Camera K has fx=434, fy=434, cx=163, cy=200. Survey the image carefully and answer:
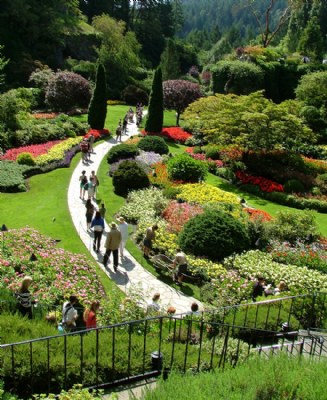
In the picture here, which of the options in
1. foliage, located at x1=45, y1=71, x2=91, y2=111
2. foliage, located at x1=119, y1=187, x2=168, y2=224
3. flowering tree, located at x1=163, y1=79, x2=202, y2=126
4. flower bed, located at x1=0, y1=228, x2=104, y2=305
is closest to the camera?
flower bed, located at x1=0, y1=228, x2=104, y2=305

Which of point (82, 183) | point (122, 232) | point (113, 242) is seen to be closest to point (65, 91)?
point (82, 183)

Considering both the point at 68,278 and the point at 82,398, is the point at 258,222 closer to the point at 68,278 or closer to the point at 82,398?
the point at 68,278

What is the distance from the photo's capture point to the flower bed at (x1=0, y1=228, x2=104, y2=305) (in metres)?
11.0

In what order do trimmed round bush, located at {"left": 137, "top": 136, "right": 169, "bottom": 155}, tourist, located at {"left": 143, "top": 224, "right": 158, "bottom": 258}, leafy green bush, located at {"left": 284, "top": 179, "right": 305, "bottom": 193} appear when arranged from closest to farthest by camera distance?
tourist, located at {"left": 143, "top": 224, "right": 158, "bottom": 258} < leafy green bush, located at {"left": 284, "top": 179, "right": 305, "bottom": 193} < trimmed round bush, located at {"left": 137, "top": 136, "right": 169, "bottom": 155}

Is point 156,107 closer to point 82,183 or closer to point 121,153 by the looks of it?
point 121,153

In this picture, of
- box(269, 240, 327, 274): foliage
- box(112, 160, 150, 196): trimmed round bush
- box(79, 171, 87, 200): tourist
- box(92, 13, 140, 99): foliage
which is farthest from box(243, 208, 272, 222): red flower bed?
box(92, 13, 140, 99): foliage

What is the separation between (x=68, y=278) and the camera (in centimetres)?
1191

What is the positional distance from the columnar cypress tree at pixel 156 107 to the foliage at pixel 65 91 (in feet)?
27.0

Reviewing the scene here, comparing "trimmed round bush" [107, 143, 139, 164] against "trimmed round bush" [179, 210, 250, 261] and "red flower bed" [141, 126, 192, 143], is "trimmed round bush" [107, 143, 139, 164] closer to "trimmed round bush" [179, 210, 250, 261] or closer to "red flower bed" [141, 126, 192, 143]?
"red flower bed" [141, 126, 192, 143]

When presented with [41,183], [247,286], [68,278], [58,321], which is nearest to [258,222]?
[247,286]

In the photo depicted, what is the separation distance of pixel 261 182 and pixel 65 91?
2079 centimetres

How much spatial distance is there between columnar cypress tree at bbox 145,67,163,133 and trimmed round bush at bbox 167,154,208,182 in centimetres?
1068

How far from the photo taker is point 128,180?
20547 millimetres

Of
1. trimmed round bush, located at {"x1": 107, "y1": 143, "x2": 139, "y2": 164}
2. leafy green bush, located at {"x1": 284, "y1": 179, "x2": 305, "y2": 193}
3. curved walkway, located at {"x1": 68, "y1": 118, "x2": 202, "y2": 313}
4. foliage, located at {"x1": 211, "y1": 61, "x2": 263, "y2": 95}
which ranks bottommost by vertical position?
curved walkway, located at {"x1": 68, "y1": 118, "x2": 202, "y2": 313}
